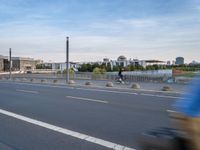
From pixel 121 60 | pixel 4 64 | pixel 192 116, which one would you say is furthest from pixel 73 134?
pixel 4 64

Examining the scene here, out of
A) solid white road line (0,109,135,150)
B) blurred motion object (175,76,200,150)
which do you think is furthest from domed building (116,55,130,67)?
blurred motion object (175,76,200,150)

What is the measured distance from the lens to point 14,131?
8.94m

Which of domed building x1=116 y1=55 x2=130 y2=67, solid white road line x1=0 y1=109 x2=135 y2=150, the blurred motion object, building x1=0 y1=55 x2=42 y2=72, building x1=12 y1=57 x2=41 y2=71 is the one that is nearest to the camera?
the blurred motion object

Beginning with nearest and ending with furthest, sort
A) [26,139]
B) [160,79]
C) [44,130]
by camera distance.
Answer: [26,139], [44,130], [160,79]

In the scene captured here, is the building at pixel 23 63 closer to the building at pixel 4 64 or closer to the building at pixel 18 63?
the building at pixel 18 63

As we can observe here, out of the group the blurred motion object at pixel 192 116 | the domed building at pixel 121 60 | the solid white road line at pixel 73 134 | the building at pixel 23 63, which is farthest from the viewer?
the building at pixel 23 63

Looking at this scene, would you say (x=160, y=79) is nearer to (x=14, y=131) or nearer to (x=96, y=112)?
(x=96, y=112)

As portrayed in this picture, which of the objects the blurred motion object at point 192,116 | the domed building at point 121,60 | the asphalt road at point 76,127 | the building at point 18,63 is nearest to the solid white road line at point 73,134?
the asphalt road at point 76,127

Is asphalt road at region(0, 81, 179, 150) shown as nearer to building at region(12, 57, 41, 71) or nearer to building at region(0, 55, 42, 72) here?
building at region(0, 55, 42, 72)

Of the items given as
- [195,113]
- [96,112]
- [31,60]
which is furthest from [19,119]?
[31,60]

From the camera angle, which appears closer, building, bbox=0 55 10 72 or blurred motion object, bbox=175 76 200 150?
blurred motion object, bbox=175 76 200 150

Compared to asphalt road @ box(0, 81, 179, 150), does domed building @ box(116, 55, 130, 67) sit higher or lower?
higher

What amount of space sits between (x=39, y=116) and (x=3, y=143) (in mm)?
3894

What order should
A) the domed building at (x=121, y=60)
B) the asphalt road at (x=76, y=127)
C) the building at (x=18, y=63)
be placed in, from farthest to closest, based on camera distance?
the building at (x=18, y=63) → the domed building at (x=121, y=60) → the asphalt road at (x=76, y=127)
